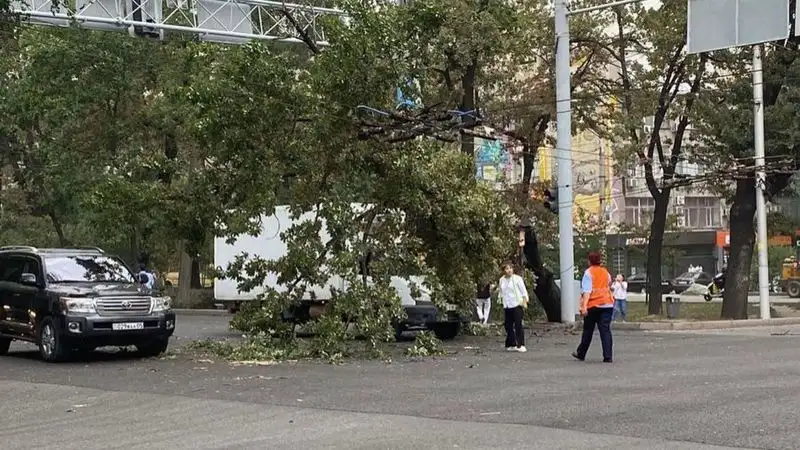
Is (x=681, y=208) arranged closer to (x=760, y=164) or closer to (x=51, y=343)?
(x=760, y=164)

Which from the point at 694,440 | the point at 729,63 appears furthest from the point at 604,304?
the point at 729,63

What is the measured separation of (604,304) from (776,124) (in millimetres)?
14489

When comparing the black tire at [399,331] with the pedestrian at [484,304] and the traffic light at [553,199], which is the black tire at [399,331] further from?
the traffic light at [553,199]

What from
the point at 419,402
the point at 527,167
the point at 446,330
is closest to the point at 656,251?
the point at 527,167

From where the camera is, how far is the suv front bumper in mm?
15414

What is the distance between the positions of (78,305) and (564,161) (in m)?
12.5

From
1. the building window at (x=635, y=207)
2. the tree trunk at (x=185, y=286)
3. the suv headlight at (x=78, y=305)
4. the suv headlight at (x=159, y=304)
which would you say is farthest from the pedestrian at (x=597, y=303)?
the building window at (x=635, y=207)

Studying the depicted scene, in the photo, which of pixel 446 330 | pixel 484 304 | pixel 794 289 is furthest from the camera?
pixel 794 289

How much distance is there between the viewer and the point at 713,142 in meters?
28.6

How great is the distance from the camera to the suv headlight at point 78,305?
15.5 meters

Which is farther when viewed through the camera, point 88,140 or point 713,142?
point 88,140

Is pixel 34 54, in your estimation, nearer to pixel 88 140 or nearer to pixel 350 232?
pixel 88 140

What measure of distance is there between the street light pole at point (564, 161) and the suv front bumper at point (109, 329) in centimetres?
1096

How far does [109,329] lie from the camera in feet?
51.0
